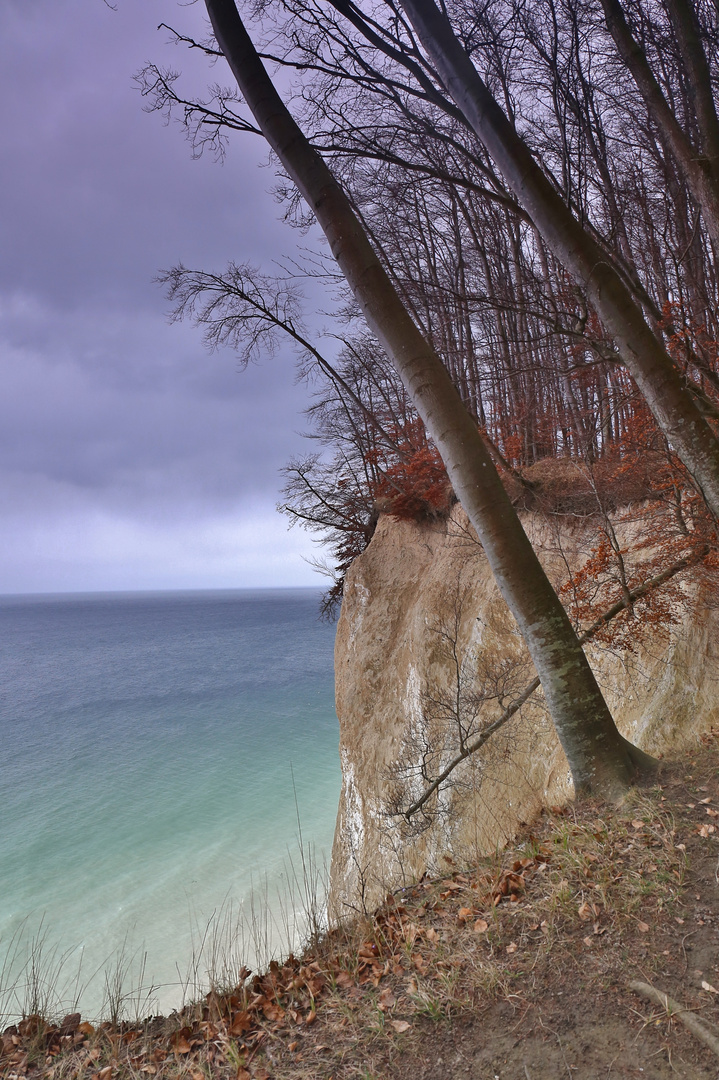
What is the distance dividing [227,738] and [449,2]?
28262mm

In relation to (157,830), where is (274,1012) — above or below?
above

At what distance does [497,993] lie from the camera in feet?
9.40

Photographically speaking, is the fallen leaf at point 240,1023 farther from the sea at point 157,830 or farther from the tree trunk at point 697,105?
the tree trunk at point 697,105

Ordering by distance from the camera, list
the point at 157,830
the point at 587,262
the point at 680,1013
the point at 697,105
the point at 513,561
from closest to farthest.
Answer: the point at 680,1013 < the point at 513,561 < the point at 587,262 < the point at 697,105 < the point at 157,830

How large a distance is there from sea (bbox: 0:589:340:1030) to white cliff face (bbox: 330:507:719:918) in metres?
1.68

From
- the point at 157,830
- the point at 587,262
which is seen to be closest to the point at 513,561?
the point at 587,262

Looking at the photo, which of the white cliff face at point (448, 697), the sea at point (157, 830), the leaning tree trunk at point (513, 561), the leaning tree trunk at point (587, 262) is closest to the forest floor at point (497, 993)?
the sea at point (157, 830)

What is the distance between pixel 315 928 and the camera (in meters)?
4.11

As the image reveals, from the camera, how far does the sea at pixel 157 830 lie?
8.63 meters

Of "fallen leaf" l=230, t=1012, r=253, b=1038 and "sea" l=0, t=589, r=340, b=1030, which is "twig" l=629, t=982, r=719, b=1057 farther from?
"sea" l=0, t=589, r=340, b=1030

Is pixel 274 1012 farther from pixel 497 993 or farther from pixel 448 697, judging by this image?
pixel 448 697

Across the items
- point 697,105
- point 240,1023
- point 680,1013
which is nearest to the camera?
point 680,1013

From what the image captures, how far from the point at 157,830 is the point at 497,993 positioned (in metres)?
19.1

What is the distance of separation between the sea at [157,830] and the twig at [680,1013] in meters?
2.17
